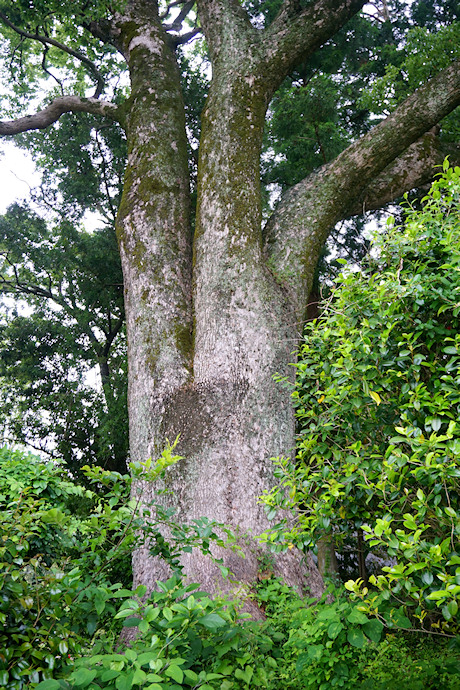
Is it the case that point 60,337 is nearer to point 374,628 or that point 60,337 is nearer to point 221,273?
point 221,273

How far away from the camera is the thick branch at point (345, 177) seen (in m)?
5.07

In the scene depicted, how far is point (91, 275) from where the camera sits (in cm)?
1036

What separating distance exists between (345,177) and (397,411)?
11.9ft

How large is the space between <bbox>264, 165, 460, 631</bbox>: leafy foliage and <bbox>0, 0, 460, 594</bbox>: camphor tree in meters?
1.22

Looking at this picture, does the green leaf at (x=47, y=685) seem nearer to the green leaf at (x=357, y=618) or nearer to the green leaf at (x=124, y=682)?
the green leaf at (x=124, y=682)

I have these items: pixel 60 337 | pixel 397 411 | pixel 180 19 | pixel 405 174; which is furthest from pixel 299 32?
pixel 60 337

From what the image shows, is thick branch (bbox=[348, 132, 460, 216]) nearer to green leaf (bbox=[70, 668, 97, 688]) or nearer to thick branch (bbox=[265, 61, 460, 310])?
thick branch (bbox=[265, 61, 460, 310])

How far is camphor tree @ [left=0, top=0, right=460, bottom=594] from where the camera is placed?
3.78 m

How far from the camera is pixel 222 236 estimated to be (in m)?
4.62

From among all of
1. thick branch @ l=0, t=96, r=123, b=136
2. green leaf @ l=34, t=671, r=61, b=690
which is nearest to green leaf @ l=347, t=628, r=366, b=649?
green leaf @ l=34, t=671, r=61, b=690

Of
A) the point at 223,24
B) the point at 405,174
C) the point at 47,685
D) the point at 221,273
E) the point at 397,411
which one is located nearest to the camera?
the point at 47,685

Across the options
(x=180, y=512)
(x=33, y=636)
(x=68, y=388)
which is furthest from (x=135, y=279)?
(x=68, y=388)

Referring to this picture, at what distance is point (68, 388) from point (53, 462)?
7207mm

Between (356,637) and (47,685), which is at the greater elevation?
(47,685)
